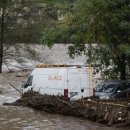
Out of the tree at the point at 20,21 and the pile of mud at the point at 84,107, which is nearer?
the pile of mud at the point at 84,107

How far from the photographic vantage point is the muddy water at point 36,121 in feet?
70.5

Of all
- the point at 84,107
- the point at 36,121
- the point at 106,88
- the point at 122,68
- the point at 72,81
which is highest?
the point at 122,68

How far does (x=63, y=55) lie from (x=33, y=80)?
3757cm

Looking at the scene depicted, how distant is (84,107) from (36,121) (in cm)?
228

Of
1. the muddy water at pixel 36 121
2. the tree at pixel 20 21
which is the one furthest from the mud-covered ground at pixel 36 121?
the tree at pixel 20 21

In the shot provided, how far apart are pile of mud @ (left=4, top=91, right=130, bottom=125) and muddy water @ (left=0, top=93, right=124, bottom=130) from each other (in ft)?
1.10

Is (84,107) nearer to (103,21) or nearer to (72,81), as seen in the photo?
(72,81)

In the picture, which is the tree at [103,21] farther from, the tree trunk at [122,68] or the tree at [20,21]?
the tree at [20,21]

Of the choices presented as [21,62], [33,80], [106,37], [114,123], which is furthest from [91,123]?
[21,62]

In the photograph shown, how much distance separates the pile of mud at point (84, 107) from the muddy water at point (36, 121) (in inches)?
13.2

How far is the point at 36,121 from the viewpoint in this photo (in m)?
23.2

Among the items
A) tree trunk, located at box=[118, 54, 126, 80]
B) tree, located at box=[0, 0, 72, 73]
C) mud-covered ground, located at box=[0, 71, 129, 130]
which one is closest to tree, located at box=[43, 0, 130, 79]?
mud-covered ground, located at box=[0, 71, 129, 130]

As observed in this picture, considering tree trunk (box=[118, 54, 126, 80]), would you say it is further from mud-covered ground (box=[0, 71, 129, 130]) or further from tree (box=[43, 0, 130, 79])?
mud-covered ground (box=[0, 71, 129, 130])

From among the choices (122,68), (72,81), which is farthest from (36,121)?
(122,68)
